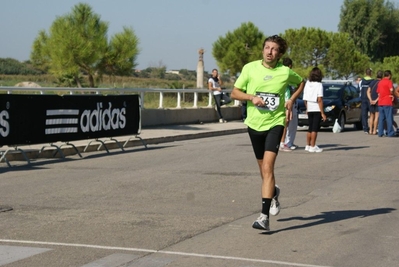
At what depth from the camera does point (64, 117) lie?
16203 millimetres

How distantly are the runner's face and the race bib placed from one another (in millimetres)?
362

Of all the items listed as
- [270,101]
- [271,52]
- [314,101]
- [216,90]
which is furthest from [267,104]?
[216,90]

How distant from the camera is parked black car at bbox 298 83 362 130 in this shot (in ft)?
84.0

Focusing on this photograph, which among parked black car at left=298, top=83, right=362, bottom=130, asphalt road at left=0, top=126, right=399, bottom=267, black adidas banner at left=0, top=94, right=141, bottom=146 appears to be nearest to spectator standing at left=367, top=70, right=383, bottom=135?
parked black car at left=298, top=83, right=362, bottom=130

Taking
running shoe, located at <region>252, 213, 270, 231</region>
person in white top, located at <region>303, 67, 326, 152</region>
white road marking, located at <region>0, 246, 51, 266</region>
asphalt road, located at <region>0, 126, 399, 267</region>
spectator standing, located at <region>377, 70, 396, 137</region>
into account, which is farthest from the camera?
spectator standing, located at <region>377, 70, 396, 137</region>

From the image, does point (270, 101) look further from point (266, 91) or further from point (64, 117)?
point (64, 117)

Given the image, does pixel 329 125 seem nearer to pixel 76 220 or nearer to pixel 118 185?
pixel 118 185

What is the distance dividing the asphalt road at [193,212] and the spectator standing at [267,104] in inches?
23.9

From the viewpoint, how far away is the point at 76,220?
29.7ft

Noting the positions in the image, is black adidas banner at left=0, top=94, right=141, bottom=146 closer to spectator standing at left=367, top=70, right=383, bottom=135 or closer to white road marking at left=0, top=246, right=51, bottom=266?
white road marking at left=0, top=246, right=51, bottom=266

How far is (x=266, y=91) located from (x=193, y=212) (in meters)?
1.97

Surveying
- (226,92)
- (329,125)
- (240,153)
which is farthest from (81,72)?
(240,153)

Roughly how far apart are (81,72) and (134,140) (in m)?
19.9

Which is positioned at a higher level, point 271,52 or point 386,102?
point 271,52
